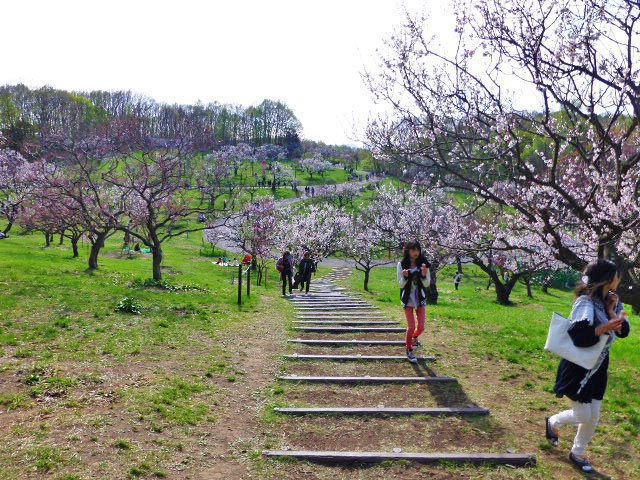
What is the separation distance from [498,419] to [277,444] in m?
2.71

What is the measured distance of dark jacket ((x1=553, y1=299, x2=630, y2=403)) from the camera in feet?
14.4

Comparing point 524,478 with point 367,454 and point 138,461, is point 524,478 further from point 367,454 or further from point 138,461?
point 138,461

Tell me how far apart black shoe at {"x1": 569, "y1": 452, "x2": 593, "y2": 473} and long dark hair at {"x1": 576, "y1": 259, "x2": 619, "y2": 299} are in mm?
1595

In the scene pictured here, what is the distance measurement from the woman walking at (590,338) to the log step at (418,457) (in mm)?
580

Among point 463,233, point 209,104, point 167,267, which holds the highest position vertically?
point 209,104

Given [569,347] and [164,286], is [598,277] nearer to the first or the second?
[569,347]

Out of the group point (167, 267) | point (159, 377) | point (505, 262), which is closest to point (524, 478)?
point (159, 377)

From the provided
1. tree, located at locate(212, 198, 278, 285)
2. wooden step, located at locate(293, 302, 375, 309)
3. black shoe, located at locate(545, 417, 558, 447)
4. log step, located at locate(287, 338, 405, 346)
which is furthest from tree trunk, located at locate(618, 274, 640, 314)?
tree, located at locate(212, 198, 278, 285)

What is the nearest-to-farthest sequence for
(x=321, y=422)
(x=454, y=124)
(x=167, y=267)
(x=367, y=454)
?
(x=367, y=454) < (x=321, y=422) < (x=454, y=124) < (x=167, y=267)

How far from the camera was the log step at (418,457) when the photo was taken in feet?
14.8

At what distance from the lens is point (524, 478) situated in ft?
14.0

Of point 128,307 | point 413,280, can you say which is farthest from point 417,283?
point 128,307

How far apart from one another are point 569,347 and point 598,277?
743 mm

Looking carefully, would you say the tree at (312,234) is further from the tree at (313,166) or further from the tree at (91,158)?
the tree at (313,166)
